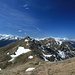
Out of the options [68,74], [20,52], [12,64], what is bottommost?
[68,74]

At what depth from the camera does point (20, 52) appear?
153 meters

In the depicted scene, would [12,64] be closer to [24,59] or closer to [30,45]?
[24,59]

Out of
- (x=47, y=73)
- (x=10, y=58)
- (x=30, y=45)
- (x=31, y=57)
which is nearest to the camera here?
(x=47, y=73)

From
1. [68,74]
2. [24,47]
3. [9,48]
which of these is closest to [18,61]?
[24,47]

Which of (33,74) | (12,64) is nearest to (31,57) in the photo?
(12,64)

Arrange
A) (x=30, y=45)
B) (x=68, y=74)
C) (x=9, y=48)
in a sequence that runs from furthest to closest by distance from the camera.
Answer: (x=9, y=48) < (x=30, y=45) < (x=68, y=74)

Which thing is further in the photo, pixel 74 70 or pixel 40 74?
pixel 40 74

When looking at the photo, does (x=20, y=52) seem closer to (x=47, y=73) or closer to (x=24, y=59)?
(x=24, y=59)

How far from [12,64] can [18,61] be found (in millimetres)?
5330

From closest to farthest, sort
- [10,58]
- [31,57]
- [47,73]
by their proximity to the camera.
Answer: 1. [47,73]
2. [31,57]
3. [10,58]

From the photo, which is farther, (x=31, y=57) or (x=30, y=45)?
(x=30, y=45)

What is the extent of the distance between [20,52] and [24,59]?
1971cm

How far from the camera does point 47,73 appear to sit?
42.8 metres

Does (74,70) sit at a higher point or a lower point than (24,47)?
lower
